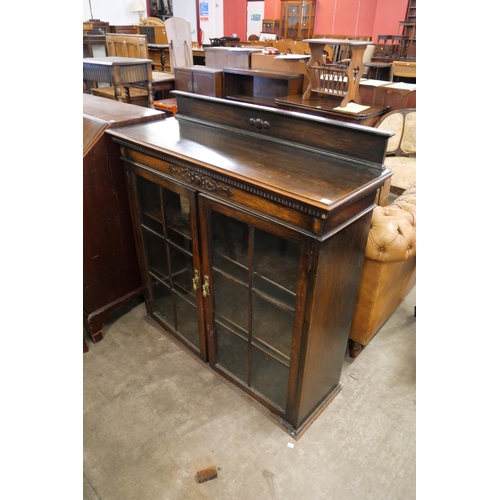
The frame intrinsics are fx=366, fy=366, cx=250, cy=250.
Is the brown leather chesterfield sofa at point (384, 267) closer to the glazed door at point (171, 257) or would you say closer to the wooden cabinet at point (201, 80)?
the glazed door at point (171, 257)

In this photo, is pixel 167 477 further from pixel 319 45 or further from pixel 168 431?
pixel 319 45

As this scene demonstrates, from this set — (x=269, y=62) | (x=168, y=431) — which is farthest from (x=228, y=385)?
(x=269, y=62)

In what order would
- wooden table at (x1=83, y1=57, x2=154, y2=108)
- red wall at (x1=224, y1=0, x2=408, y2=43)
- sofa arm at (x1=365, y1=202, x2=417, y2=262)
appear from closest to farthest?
sofa arm at (x1=365, y1=202, x2=417, y2=262) < wooden table at (x1=83, y1=57, x2=154, y2=108) < red wall at (x1=224, y1=0, x2=408, y2=43)

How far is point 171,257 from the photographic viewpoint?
1.66 metres

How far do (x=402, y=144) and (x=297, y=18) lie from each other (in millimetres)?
7154

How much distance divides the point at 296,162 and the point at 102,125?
91cm

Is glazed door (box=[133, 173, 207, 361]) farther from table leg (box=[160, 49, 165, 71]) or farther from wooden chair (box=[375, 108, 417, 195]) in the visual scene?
table leg (box=[160, 49, 165, 71])

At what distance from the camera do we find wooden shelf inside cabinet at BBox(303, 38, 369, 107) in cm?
261

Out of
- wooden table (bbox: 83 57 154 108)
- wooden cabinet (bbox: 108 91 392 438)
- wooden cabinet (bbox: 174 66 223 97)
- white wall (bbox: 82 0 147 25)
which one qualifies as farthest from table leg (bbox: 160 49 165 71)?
wooden cabinet (bbox: 108 91 392 438)

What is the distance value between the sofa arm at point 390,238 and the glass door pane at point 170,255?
0.74m

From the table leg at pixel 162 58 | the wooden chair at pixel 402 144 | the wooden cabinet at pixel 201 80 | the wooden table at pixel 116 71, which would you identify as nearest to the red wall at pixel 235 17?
the table leg at pixel 162 58

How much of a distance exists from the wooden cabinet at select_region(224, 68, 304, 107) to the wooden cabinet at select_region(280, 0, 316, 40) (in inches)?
229

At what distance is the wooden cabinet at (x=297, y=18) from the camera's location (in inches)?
326

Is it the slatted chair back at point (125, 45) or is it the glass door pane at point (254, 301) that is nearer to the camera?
the glass door pane at point (254, 301)
